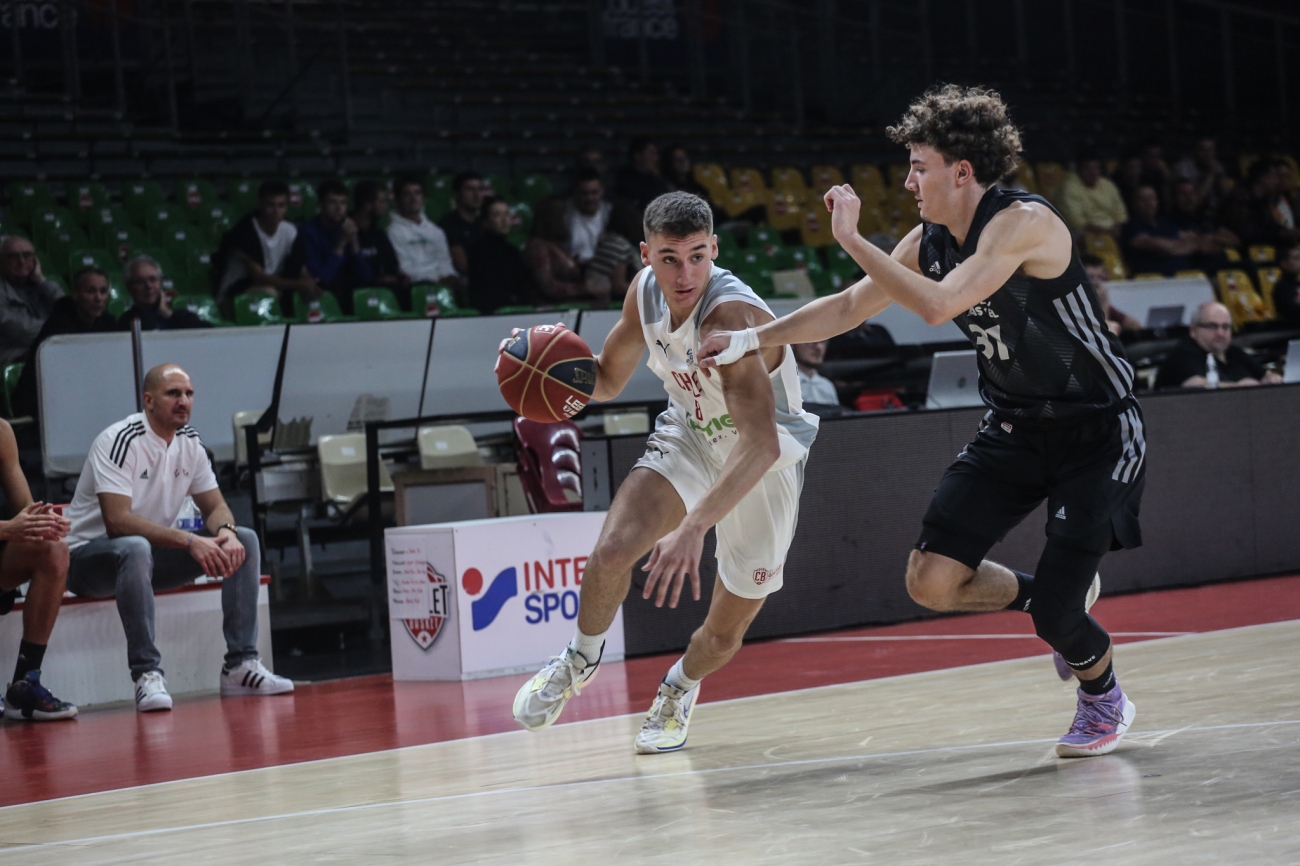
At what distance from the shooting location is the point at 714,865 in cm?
314

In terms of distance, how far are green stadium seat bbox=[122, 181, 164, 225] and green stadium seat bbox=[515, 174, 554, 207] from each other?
3.34m

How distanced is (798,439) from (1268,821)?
192cm

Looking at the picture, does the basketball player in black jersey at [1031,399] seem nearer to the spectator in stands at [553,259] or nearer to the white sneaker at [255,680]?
the white sneaker at [255,680]

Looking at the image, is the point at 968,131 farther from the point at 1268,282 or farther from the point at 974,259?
the point at 1268,282

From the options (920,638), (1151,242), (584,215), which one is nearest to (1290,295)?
(1151,242)

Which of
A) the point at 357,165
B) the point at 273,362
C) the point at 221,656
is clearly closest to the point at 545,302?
the point at 273,362

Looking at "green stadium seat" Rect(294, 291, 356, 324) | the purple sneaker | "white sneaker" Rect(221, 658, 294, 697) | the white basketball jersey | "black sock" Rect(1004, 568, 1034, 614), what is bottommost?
"white sneaker" Rect(221, 658, 294, 697)

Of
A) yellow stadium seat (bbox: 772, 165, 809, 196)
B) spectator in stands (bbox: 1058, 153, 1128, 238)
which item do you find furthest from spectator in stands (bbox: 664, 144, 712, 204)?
spectator in stands (bbox: 1058, 153, 1128, 238)

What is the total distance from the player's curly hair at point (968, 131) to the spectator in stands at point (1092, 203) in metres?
11.1

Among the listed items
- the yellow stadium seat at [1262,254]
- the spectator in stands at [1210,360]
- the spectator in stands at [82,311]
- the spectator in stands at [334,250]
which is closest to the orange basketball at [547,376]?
the spectator in stands at [82,311]

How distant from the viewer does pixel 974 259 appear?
3.89 meters

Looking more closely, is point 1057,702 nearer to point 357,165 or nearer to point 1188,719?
point 1188,719

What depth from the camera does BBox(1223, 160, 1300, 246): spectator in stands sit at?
1544 cm

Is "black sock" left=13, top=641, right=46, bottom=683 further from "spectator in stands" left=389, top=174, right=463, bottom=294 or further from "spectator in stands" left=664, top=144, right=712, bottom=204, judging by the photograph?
"spectator in stands" left=664, top=144, right=712, bottom=204
